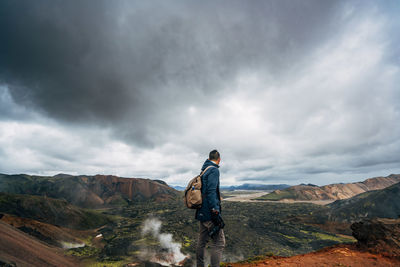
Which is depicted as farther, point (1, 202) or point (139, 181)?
point (139, 181)

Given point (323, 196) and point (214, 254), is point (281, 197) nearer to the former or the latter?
point (323, 196)

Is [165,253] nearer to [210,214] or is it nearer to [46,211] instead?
[210,214]

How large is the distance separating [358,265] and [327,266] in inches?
44.6

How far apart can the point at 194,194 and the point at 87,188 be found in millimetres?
102242

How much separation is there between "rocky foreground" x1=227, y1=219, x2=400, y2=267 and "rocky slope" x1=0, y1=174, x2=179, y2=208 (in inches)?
3548

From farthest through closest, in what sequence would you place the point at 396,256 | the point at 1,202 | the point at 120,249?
the point at 1,202, the point at 120,249, the point at 396,256

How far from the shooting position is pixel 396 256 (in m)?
7.43

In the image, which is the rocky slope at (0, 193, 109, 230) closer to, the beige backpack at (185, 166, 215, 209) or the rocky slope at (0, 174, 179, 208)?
the rocky slope at (0, 174, 179, 208)

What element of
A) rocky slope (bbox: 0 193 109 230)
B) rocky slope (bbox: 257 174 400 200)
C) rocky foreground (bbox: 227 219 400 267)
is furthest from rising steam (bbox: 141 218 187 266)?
rocky slope (bbox: 257 174 400 200)

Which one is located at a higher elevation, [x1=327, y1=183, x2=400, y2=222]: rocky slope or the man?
the man

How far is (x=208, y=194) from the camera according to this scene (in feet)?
16.8

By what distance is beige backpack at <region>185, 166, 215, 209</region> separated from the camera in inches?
200

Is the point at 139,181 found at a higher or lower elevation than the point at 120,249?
higher

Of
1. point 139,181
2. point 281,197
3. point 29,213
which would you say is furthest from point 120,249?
point 281,197
